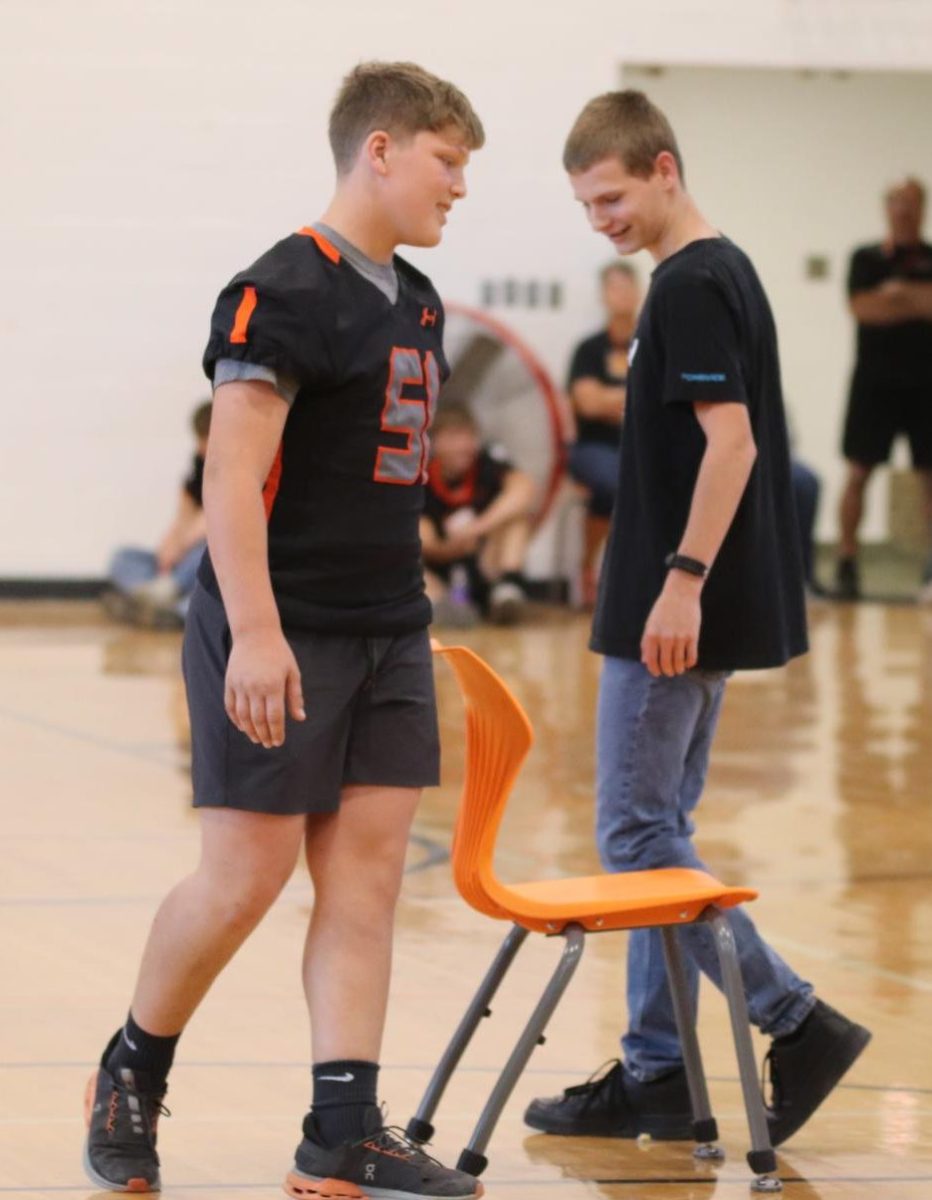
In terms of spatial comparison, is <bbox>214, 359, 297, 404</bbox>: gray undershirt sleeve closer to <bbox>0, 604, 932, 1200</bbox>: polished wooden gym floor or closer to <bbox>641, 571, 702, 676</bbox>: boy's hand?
<bbox>641, 571, 702, 676</bbox>: boy's hand

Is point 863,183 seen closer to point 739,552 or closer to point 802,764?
point 802,764

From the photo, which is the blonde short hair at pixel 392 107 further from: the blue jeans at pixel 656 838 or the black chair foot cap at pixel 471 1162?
the black chair foot cap at pixel 471 1162

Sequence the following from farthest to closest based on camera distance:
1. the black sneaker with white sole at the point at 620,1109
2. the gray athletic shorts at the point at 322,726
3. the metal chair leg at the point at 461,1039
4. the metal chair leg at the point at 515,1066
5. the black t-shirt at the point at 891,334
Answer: the black t-shirt at the point at 891,334, the black sneaker with white sole at the point at 620,1109, the metal chair leg at the point at 461,1039, the metal chair leg at the point at 515,1066, the gray athletic shorts at the point at 322,726

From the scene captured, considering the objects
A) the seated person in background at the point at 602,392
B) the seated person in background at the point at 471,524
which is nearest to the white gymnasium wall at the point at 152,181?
the seated person in background at the point at 602,392

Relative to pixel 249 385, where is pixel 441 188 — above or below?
above

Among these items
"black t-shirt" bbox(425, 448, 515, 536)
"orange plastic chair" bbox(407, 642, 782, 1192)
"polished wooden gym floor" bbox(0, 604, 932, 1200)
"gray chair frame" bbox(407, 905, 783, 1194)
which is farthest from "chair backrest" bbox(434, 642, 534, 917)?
"black t-shirt" bbox(425, 448, 515, 536)

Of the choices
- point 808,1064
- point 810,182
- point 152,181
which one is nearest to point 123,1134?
point 808,1064

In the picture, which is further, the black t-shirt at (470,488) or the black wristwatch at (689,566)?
the black t-shirt at (470,488)

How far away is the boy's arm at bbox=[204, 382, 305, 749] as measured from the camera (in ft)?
9.64

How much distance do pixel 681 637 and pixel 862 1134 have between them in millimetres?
808

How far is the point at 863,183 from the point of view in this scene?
14.4 m

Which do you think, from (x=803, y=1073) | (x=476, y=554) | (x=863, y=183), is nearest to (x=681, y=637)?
(x=803, y=1073)

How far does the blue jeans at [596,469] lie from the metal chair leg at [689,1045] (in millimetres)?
8131

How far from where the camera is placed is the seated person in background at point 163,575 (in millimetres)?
10719
